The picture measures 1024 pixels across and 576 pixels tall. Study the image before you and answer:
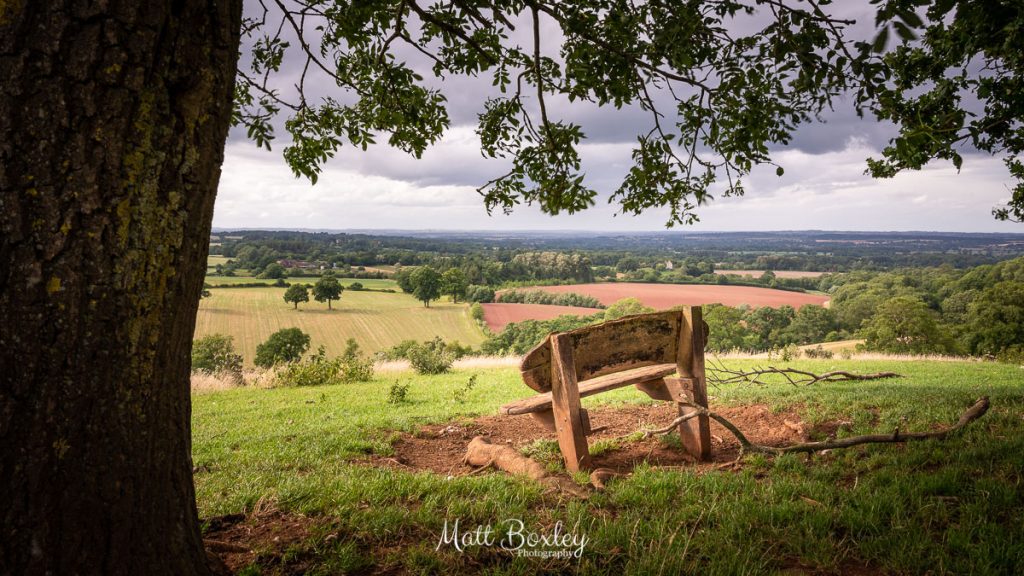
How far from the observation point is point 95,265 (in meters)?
1.72

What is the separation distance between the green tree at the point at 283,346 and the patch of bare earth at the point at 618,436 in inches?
1493

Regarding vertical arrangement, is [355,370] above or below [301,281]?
below

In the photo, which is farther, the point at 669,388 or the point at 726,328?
the point at 726,328

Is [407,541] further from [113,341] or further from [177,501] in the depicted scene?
[113,341]

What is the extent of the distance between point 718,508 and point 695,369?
1.87 meters

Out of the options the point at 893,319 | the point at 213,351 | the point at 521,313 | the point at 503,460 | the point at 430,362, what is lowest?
the point at 213,351

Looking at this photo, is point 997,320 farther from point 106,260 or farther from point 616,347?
point 106,260

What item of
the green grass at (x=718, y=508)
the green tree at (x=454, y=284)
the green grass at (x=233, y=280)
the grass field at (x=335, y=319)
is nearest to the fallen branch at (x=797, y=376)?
the green grass at (x=718, y=508)

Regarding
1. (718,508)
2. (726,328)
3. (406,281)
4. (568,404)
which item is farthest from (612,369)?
(406,281)

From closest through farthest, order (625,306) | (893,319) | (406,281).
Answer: (893,319) < (625,306) < (406,281)

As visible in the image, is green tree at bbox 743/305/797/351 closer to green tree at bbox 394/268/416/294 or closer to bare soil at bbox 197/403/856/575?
green tree at bbox 394/268/416/294

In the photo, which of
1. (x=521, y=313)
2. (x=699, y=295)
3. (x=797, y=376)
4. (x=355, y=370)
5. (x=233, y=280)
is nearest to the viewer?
(x=797, y=376)

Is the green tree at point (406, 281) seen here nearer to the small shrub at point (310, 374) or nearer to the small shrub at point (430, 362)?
the small shrub at point (430, 362)

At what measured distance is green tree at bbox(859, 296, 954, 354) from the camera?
37344mm
